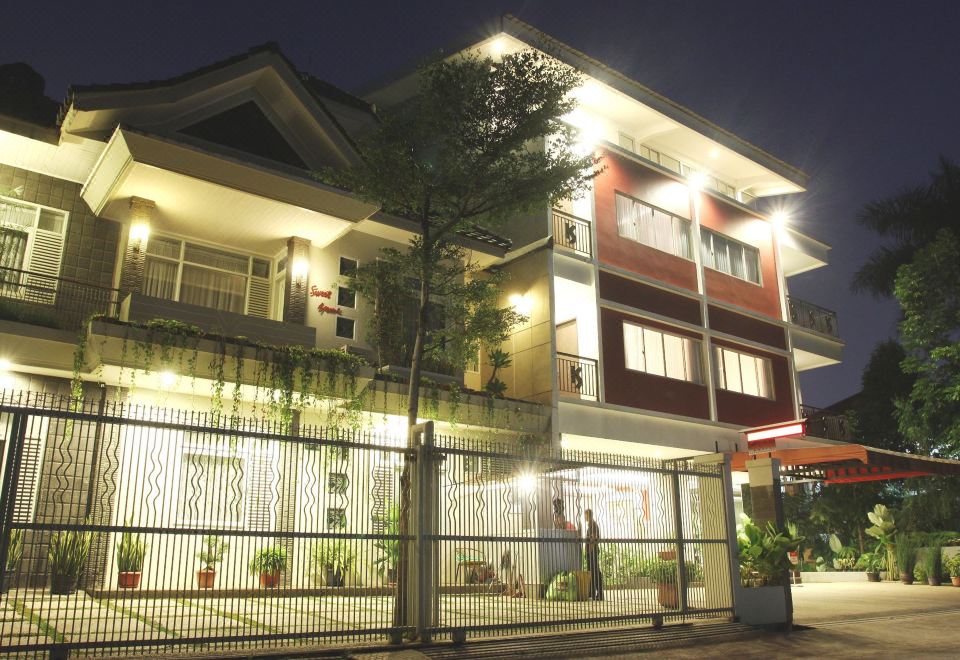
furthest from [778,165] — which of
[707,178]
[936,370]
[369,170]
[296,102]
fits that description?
[369,170]

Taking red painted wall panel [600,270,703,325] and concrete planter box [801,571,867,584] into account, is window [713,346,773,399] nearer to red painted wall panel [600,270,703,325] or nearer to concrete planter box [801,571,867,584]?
red painted wall panel [600,270,703,325]

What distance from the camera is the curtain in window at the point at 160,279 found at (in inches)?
633

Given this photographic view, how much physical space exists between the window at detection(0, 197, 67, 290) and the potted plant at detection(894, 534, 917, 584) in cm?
2158

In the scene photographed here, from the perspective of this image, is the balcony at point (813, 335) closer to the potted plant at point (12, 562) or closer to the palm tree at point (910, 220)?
the palm tree at point (910, 220)

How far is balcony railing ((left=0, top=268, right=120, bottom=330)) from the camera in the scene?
14297 millimetres

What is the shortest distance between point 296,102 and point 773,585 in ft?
41.0

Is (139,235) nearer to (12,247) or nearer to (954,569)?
(12,247)

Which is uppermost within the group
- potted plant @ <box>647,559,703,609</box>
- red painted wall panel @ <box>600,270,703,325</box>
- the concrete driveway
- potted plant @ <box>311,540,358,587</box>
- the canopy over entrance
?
red painted wall panel @ <box>600,270,703,325</box>

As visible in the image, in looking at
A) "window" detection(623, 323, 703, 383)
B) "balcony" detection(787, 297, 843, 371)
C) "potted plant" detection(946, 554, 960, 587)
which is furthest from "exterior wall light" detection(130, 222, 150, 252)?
"potted plant" detection(946, 554, 960, 587)

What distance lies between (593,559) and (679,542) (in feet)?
4.78

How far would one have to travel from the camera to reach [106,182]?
14.9 m

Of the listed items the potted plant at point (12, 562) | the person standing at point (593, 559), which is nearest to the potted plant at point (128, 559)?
the potted plant at point (12, 562)

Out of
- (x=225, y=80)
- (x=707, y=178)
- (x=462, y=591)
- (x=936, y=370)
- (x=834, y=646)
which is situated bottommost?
(x=834, y=646)

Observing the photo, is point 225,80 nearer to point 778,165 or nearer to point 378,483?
point 378,483
